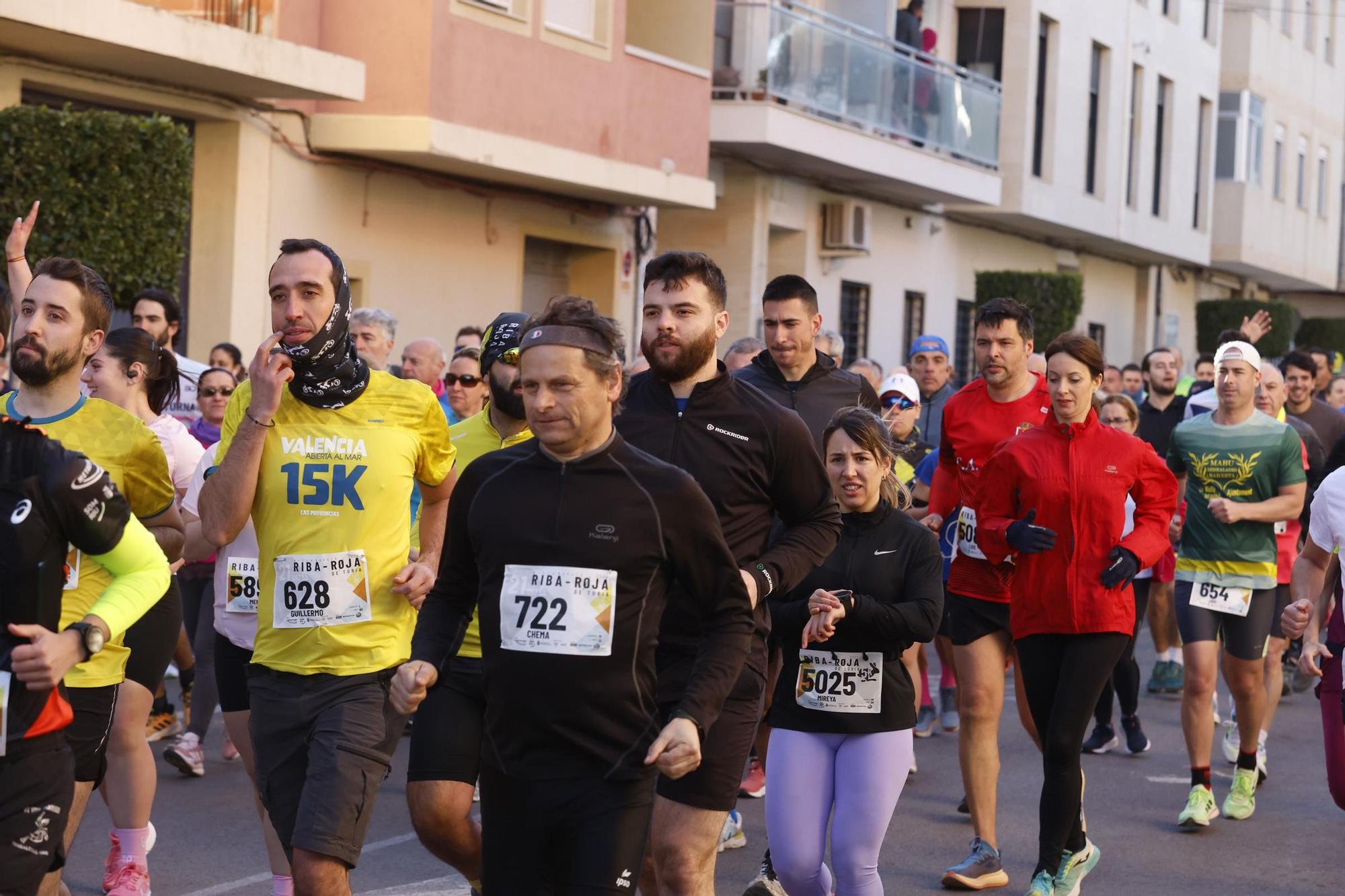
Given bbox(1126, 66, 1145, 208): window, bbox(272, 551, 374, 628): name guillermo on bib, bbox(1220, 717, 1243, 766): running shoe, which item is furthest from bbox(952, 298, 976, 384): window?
bbox(272, 551, 374, 628): name guillermo on bib

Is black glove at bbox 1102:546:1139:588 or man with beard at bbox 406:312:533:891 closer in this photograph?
man with beard at bbox 406:312:533:891

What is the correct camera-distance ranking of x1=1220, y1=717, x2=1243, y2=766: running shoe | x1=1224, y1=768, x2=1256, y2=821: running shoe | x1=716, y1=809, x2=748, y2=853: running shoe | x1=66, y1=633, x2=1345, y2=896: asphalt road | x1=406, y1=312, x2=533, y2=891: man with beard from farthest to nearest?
1. x1=1220, y1=717, x2=1243, y2=766: running shoe
2. x1=1224, y1=768, x2=1256, y2=821: running shoe
3. x1=716, y1=809, x2=748, y2=853: running shoe
4. x1=66, y1=633, x2=1345, y2=896: asphalt road
5. x1=406, y1=312, x2=533, y2=891: man with beard

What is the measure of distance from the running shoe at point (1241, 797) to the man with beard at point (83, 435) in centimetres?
545

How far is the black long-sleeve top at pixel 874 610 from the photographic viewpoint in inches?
259

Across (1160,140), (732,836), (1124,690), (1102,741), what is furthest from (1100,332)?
(732,836)

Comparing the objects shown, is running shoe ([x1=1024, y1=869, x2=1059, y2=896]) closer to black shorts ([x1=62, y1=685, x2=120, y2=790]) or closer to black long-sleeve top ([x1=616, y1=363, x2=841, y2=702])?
Answer: black long-sleeve top ([x1=616, y1=363, x2=841, y2=702])

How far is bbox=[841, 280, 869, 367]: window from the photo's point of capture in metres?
26.5

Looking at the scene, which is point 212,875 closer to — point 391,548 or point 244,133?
point 391,548

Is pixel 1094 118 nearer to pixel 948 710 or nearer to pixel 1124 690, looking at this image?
pixel 948 710

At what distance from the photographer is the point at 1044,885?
7.48 m

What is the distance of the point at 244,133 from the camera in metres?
16.4

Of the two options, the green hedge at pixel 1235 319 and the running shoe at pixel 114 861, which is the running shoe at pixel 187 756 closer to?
the running shoe at pixel 114 861

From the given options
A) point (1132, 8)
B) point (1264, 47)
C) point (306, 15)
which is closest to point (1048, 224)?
point (1132, 8)

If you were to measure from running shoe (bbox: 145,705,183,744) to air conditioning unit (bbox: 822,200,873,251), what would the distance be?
15996mm
